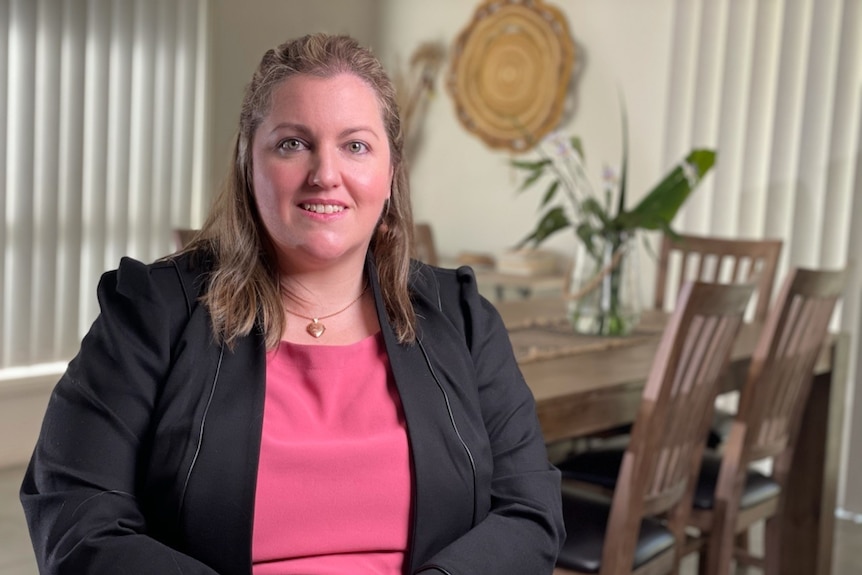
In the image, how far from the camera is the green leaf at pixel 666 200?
300 cm

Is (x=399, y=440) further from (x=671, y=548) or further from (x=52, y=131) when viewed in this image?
(x=52, y=131)

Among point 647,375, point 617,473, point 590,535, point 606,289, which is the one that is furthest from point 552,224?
point 590,535

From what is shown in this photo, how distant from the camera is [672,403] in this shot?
221 cm

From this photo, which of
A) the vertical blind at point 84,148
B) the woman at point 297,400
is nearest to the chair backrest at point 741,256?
the vertical blind at point 84,148

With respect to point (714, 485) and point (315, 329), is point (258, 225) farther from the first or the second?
point (714, 485)

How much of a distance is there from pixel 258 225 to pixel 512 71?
3591 mm

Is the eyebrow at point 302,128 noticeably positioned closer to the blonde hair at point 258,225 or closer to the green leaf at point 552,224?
the blonde hair at point 258,225

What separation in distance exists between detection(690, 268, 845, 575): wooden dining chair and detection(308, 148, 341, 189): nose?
5.25 ft

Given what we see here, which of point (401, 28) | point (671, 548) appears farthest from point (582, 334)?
point (401, 28)

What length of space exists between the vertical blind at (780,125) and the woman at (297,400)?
2835 millimetres

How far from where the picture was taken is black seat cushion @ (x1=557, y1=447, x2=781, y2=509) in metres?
2.55

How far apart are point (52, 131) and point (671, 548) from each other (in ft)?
9.78

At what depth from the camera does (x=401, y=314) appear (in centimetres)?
146

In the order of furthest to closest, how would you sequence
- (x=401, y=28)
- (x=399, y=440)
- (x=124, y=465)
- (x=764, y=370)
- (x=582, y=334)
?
1. (x=401, y=28)
2. (x=582, y=334)
3. (x=764, y=370)
4. (x=399, y=440)
5. (x=124, y=465)
